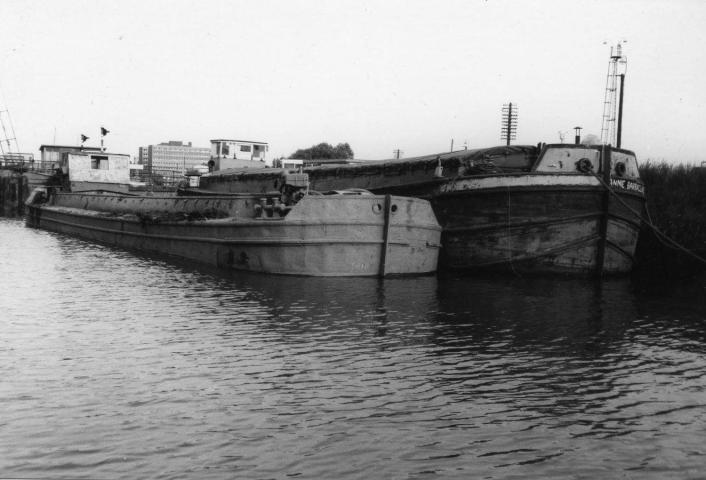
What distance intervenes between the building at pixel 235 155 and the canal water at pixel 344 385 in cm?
1710

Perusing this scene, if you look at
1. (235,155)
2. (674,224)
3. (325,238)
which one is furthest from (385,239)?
(235,155)

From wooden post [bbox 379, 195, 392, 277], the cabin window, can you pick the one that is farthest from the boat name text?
the cabin window

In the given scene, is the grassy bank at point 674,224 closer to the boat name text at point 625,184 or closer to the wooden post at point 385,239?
the boat name text at point 625,184

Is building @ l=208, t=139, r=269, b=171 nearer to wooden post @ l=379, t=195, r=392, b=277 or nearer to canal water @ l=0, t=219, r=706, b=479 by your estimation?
wooden post @ l=379, t=195, r=392, b=277

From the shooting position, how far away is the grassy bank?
20.4 meters

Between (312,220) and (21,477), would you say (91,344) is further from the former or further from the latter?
(312,220)

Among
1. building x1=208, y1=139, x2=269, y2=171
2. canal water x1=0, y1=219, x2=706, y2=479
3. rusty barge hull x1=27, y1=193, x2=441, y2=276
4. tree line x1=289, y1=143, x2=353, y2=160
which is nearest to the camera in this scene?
canal water x1=0, y1=219, x2=706, y2=479

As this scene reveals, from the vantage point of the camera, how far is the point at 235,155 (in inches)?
1264

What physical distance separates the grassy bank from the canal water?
5.94 m

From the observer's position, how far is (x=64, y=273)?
17109 mm

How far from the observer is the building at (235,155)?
3134 cm

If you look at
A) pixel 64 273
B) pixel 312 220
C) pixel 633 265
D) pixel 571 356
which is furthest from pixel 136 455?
pixel 633 265

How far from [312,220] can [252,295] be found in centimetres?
316

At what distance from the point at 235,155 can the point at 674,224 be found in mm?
19583
